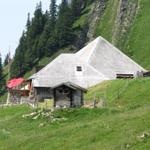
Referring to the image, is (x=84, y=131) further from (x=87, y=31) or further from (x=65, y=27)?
(x=65, y=27)

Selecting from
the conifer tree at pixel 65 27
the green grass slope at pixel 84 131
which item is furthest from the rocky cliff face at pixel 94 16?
the green grass slope at pixel 84 131

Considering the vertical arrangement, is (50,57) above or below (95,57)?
above

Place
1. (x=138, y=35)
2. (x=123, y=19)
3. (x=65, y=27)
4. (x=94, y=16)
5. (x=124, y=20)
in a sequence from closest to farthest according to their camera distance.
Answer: (x=138, y=35) → (x=124, y=20) → (x=123, y=19) → (x=94, y=16) → (x=65, y=27)

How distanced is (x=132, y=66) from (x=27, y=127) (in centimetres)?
4662

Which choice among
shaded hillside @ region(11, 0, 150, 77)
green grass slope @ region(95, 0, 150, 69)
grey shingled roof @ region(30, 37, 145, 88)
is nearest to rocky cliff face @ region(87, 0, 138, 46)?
shaded hillside @ region(11, 0, 150, 77)

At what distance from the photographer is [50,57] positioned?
17475 centimetres

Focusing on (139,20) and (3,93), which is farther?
(3,93)

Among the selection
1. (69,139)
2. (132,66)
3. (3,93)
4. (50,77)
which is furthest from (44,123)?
(3,93)

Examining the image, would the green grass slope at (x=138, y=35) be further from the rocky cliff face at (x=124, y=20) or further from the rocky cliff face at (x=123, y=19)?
the rocky cliff face at (x=123, y=19)

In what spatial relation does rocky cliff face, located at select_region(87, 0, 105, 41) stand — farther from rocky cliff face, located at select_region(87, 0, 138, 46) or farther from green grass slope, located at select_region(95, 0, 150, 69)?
rocky cliff face, located at select_region(87, 0, 138, 46)

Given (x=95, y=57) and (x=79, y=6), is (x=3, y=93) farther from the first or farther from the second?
(x=95, y=57)

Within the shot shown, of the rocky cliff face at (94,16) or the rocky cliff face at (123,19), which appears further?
the rocky cliff face at (94,16)

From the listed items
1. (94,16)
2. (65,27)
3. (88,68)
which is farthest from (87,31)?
(88,68)

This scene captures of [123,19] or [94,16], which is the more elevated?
[94,16]
